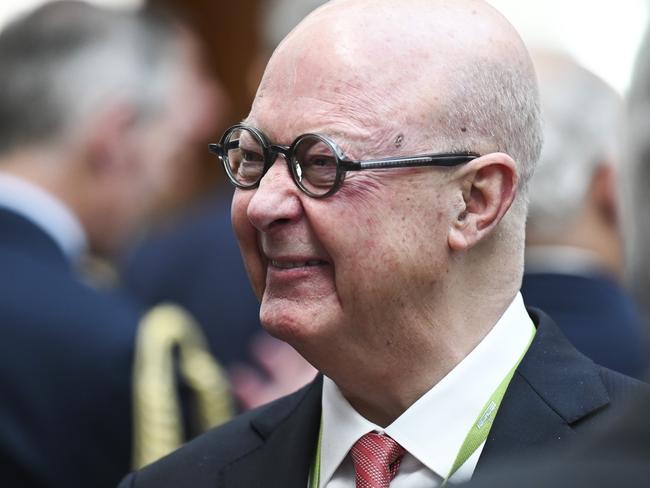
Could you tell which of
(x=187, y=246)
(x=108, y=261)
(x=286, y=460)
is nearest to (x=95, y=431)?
(x=187, y=246)

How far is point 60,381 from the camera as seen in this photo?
3.91m

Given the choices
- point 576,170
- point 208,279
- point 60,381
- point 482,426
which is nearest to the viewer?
point 482,426

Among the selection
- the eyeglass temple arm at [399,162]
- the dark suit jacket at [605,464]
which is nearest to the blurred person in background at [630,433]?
the dark suit jacket at [605,464]

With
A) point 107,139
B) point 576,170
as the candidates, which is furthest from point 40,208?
point 576,170

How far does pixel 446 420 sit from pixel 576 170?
1967 millimetres

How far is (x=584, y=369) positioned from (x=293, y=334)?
20.1 inches

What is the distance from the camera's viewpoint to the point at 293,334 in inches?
95.8

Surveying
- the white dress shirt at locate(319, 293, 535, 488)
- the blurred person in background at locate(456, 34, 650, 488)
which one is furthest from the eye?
the blurred person in background at locate(456, 34, 650, 488)

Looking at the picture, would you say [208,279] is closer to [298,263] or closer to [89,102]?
[89,102]

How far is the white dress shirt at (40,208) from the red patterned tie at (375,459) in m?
2.00

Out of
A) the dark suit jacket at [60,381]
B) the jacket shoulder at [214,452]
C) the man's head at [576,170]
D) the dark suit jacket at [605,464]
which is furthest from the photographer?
the man's head at [576,170]

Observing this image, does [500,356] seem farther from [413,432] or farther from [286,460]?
[286,460]

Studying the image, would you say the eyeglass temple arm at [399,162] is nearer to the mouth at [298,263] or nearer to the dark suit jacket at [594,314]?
the mouth at [298,263]

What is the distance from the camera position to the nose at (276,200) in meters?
2.41
